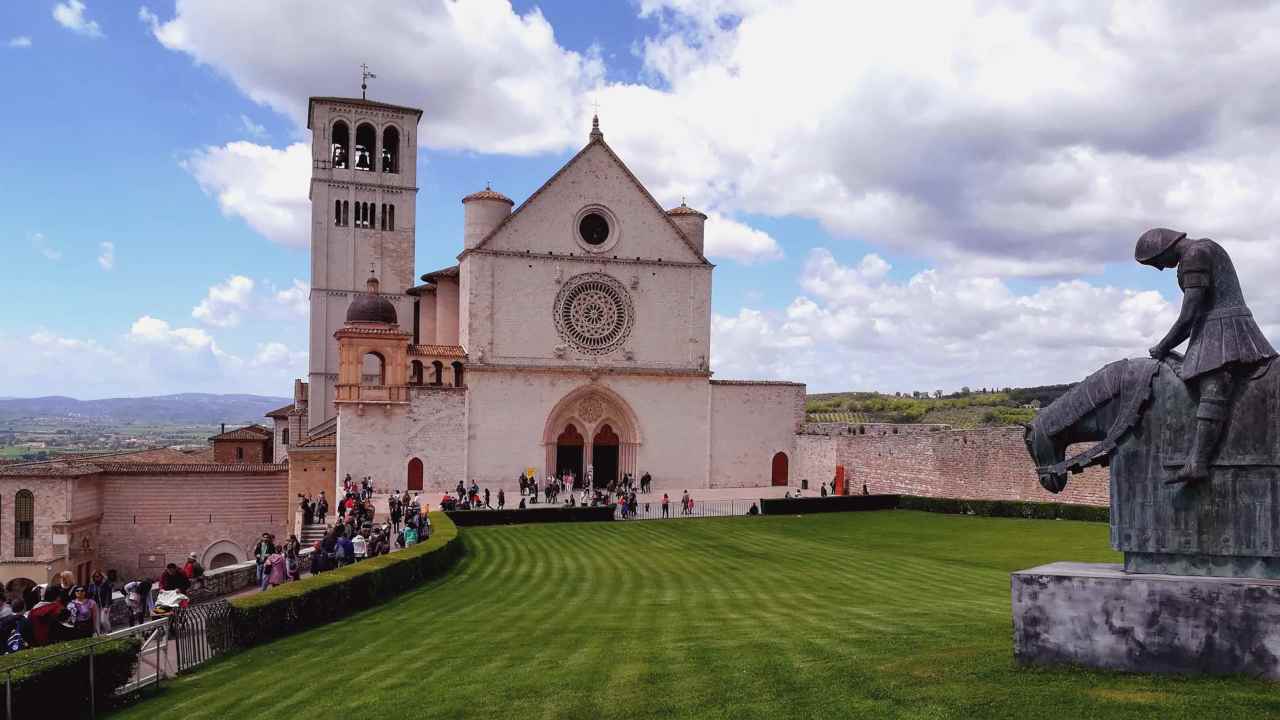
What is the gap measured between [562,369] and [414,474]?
8.66 m

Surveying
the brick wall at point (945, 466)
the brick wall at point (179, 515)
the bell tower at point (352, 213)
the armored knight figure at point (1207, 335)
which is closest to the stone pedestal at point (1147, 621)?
the armored knight figure at point (1207, 335)

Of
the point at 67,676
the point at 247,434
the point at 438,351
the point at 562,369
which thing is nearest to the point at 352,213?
the point at 438,351

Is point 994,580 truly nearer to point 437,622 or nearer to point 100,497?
point 437,622

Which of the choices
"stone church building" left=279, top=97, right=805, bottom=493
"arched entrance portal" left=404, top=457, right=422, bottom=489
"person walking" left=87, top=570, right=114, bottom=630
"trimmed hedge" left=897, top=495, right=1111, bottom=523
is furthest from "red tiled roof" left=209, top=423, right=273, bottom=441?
"person walking" left=87, top=570, right=114, bottom=630

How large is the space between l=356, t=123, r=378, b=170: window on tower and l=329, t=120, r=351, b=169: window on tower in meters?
0.65

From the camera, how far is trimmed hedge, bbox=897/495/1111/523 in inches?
1383

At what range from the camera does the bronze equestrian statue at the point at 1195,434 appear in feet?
23.7

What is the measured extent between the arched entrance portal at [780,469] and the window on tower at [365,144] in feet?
98.5

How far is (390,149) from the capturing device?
6144 centimetres

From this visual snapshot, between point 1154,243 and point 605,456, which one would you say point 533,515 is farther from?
point 1154,243

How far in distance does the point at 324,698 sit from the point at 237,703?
121 centimetres

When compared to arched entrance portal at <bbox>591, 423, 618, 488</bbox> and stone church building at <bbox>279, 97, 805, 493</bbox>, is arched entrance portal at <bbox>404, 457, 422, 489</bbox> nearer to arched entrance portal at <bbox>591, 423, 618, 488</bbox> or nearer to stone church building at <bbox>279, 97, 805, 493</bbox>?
stone church building at <bbox>279, 97, 805, 493</bbox>

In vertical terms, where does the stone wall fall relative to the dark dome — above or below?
below

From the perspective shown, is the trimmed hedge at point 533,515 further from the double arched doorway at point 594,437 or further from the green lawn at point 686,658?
the green lawn at point 686,658
